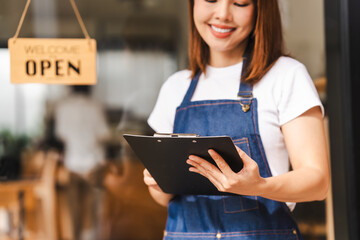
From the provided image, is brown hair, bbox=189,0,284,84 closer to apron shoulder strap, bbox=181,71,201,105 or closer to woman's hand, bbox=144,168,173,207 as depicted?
apron shoulder strap, bbox=181,71,201,105

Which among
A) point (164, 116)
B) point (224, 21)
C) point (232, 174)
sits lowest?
point (232, 174)

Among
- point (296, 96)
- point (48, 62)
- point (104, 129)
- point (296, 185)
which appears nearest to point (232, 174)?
point (296, 185)

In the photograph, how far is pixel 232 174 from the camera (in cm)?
95

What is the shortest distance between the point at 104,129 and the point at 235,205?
38.1 inches

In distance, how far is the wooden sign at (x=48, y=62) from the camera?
4.14ft

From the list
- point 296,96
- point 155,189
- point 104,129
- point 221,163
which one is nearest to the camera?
point 221,163

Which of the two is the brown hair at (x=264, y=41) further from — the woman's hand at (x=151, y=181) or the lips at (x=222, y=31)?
the woman's hand at (x=151, y=181)

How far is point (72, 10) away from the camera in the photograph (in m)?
1.59

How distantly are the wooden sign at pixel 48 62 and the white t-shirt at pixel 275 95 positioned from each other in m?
0.30

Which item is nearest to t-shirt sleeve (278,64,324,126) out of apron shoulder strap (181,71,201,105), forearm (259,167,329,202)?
forearm (259,167,329,202)

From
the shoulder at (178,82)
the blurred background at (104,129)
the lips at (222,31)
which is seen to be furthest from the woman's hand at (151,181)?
the blurred background at (104,129)

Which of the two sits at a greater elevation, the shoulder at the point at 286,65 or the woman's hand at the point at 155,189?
the shoulder at the point at 286,65

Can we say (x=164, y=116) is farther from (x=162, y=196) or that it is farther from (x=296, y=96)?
(x=296, y=96)

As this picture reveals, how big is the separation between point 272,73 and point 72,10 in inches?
29.1
